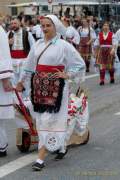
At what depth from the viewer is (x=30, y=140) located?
25.5 feet

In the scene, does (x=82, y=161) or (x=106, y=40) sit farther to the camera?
(x=106, y=40)

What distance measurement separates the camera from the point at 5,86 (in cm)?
739

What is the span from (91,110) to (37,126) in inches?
173

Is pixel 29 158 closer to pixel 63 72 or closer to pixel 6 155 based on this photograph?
pixel 6 155

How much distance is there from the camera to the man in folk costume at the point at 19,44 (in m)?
11.2

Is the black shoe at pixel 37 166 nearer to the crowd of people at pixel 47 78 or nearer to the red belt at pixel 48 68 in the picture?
the crowd of people at pixel 47 78

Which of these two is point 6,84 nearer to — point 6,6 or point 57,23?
point 57,23

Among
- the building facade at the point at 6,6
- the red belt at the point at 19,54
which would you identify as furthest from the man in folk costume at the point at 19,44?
the building facade at the point at 6,6

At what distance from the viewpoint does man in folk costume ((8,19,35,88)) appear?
440 inches

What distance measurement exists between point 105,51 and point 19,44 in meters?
5.52

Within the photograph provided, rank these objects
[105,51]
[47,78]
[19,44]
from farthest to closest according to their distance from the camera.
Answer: [105,51] < [19,44] < [47,78]

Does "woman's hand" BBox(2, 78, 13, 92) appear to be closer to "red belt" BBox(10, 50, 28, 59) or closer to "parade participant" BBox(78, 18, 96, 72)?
"red belt" BBox(10, 50, 28, 59)

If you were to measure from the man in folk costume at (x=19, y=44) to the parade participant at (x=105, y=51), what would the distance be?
16.3ft

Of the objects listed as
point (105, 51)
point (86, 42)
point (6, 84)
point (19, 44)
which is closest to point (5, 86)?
point (6, 84)
